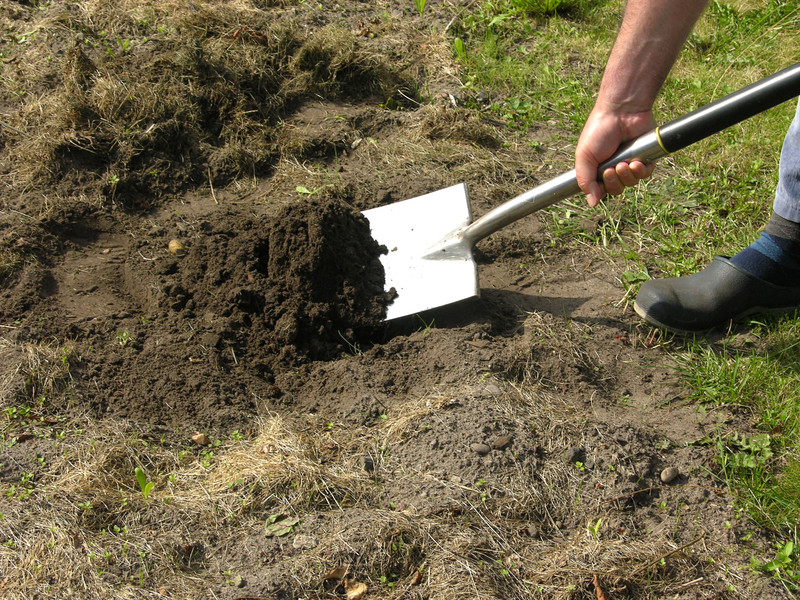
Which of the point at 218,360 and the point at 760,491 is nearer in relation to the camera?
the point at 760,491

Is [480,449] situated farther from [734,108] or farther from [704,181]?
[704,181]

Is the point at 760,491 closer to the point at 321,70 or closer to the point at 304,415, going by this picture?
the point at 304,415

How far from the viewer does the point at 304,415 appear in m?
2.34

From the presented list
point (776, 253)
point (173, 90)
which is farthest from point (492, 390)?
point (173, 90)

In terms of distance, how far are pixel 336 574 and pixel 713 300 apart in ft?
5.99

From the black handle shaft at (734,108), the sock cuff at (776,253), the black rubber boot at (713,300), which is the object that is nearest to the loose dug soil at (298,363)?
the black rubber boot at (713,300)

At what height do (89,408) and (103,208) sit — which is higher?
(103,208)

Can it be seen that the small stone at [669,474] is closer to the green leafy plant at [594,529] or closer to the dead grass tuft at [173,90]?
the green leafy plant at [594,529]

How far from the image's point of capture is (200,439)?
2.29 metres

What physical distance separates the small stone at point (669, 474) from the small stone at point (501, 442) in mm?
503

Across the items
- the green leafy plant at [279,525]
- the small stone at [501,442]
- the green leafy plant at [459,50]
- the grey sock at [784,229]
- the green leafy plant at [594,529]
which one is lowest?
the green leafy plant at [594,529]

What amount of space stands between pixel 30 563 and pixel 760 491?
2204mm

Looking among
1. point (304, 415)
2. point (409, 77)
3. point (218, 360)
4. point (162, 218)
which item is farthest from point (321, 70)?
point (304, 415)

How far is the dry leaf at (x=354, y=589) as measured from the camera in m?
1.80
